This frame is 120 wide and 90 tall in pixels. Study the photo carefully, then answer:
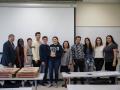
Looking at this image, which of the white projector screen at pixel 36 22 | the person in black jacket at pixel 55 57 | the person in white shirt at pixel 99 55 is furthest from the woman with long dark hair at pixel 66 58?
the person in white shirt at pixel 99 55

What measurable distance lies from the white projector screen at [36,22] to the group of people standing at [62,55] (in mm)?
628

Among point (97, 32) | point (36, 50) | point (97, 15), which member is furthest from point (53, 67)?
point (97, 15)

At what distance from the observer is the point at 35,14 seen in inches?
313

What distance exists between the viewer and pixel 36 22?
7949mm

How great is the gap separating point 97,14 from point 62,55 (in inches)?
81.6

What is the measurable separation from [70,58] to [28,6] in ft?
7.24

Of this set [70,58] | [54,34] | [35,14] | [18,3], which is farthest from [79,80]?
[18,3]

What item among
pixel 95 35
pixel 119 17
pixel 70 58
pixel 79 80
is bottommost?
pixel 79 80

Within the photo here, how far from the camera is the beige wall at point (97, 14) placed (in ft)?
27.1

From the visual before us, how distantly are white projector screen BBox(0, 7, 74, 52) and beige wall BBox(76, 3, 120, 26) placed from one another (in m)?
0.43

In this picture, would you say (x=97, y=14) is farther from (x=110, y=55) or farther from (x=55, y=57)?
(x=55, y=57)

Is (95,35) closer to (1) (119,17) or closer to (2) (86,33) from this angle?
(2) (86,33)

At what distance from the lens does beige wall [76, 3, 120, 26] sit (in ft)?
27.1

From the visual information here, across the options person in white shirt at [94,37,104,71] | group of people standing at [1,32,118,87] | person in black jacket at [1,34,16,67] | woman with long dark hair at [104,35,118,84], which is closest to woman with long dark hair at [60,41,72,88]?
group of people standing at [1,32,118,87]
